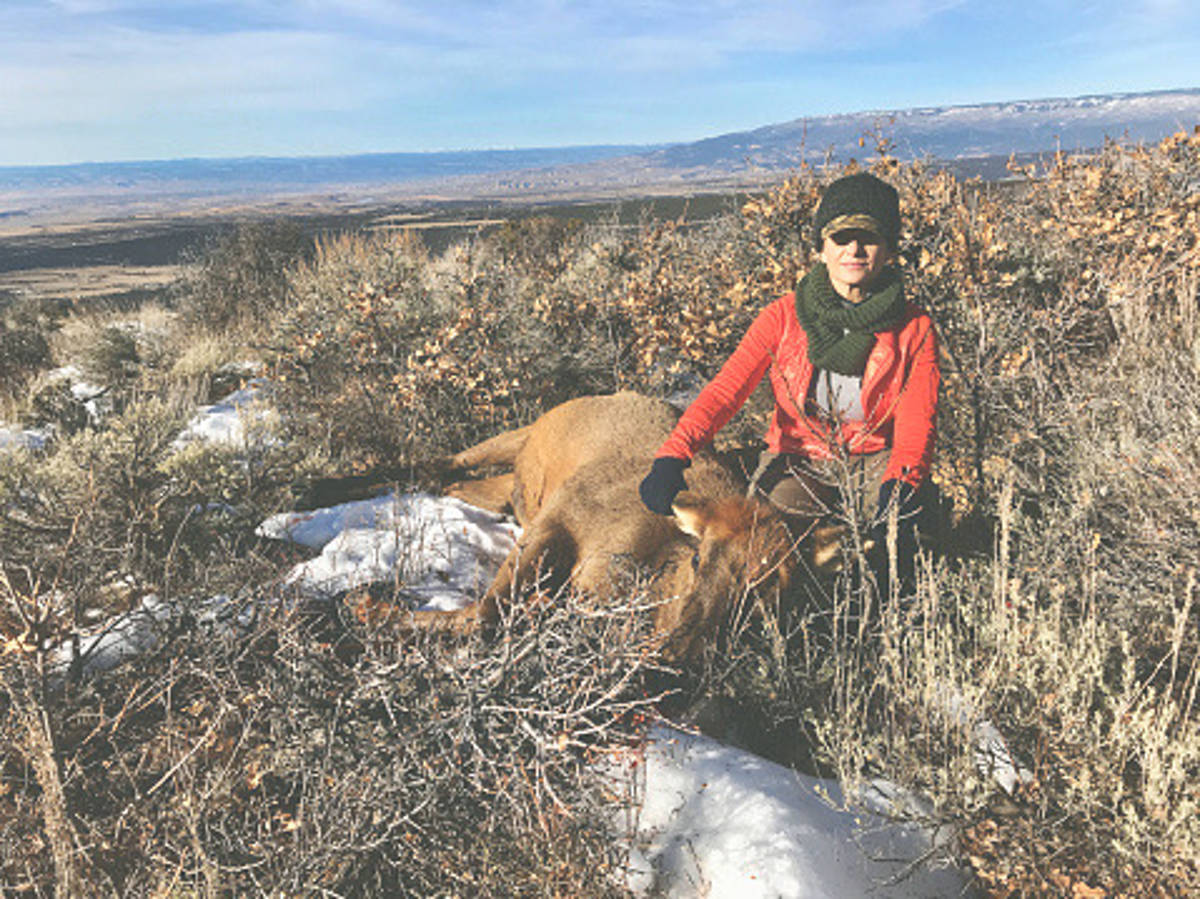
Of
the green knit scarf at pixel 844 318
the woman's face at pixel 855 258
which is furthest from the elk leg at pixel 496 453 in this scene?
the woman's face at pixel 855 258

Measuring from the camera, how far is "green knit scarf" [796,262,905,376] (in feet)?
10.8

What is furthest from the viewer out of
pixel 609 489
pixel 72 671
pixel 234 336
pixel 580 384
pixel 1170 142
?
pixel 234 336

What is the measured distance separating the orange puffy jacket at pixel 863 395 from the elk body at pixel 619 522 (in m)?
0.36

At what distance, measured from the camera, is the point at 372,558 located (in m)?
4.18

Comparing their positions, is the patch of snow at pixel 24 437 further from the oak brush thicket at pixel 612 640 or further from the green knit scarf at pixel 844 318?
the green knit scarf at pixel 844 318

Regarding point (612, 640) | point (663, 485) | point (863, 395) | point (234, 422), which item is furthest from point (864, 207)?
point (234, 422)

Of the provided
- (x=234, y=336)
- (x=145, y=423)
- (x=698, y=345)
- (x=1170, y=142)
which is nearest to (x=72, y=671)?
(x=145, y=423)

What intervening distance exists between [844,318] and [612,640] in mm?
1867

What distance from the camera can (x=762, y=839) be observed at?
6.72ft

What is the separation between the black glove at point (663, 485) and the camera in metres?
3.12

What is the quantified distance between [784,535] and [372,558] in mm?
2502

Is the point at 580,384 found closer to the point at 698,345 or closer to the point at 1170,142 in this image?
the point at 698,345

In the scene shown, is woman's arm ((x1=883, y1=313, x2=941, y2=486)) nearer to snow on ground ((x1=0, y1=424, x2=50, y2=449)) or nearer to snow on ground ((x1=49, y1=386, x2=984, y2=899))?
snow on ground ((x1=49, y1=386, x2=984, y2=899))

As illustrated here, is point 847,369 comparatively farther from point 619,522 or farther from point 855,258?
point 619,522
